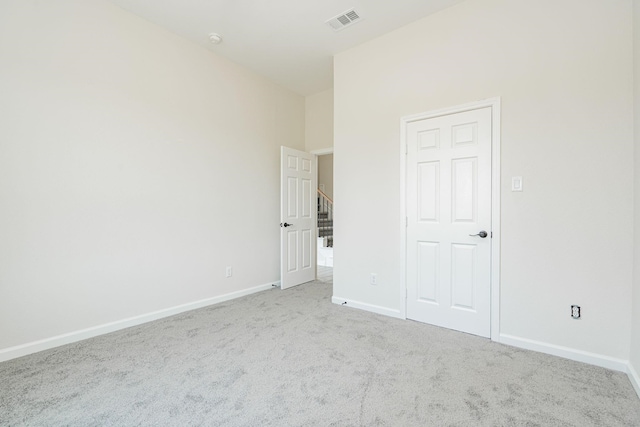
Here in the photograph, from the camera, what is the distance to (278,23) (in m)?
2.99

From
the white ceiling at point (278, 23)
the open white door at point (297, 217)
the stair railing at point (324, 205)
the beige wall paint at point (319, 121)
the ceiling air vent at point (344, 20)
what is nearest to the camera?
the white ceiling at point (278, 23)

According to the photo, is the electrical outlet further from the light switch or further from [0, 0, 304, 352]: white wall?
[0, 0, 304, 352]: white wall

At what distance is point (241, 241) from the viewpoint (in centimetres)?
390

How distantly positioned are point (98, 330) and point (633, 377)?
13.5 ft

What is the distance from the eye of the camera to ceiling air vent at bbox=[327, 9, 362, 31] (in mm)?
2853

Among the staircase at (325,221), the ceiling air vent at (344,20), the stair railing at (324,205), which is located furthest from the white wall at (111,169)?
the stair railing at (324,205)

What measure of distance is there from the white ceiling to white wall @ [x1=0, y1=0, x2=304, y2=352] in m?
0.22

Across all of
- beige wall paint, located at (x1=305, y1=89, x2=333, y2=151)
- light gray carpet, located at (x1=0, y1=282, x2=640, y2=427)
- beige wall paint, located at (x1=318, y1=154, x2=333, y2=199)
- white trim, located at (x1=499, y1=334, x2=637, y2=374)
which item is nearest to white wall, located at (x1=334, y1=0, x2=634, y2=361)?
white trim, located at (x1=499, y1=334, x2=637, y2=374)

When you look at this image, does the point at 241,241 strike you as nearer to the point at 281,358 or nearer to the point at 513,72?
the point at 281,358

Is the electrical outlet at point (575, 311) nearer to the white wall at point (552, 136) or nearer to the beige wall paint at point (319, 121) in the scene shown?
the white wall at point (552, 136)

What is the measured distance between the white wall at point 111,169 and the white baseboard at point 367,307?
1305 millimetres

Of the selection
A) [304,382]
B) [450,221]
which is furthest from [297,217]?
[304,382]

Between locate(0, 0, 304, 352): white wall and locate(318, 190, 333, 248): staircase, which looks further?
locate(318, 190, 333, 248): staircase

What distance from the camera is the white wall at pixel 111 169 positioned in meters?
2.26
